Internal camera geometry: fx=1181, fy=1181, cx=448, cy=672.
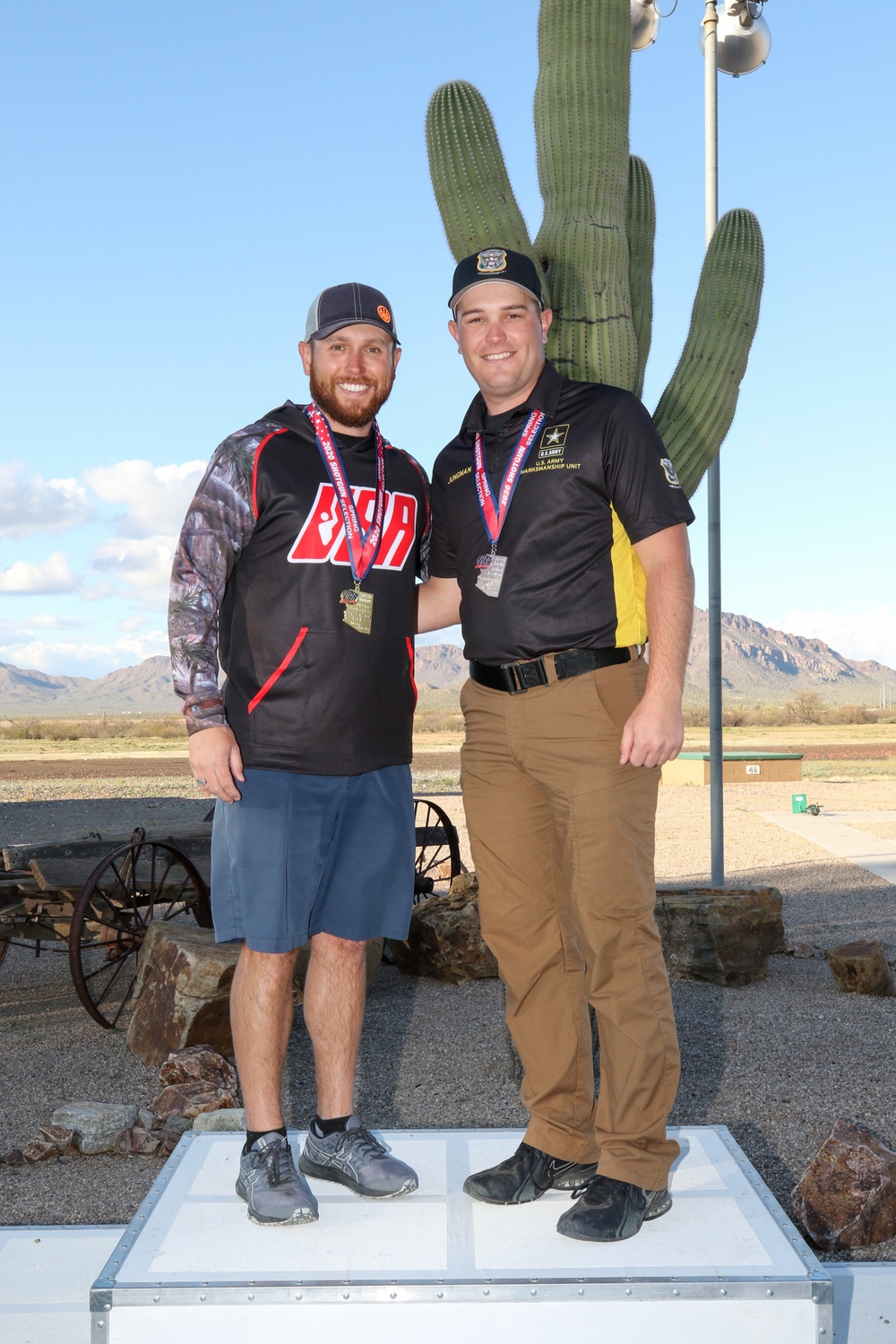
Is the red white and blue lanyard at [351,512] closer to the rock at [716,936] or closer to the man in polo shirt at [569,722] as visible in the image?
the man in polo shirt at [569,722]

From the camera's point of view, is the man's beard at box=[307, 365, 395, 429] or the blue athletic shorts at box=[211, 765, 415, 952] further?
the man's beard at box=[307, 365, 395, 429]

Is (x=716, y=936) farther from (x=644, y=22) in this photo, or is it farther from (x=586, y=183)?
(x=644, y=22)

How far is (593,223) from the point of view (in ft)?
17.6

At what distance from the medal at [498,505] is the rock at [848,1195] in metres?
2.23

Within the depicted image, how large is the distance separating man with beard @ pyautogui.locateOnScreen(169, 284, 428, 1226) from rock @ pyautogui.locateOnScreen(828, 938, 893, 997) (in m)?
4.56

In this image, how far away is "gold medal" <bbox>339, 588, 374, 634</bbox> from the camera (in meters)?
3.16

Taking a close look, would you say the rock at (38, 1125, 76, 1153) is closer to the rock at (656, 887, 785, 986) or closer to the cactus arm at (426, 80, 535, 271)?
the rock at (656, 887, 785, 986)

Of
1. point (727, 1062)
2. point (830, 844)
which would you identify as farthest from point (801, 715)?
point (727, 1062)

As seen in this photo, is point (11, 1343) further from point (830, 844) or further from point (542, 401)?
point (830, 844)

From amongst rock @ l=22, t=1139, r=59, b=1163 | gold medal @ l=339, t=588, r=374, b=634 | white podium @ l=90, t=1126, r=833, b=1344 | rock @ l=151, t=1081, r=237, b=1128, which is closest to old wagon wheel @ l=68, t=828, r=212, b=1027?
rock @ l=151, t=1081, r=237, b=1128

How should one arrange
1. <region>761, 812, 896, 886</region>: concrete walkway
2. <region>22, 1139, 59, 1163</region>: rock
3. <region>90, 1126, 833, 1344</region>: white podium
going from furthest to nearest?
<region>761, 812, 896, 886</region>: concrete walkway → <region>22, 1139, 59, 1163</region>: rock → <region>90, 1126, 833, 1344</region>: white podium

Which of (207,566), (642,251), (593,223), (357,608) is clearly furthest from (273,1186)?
(642,251)

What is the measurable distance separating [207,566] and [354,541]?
1.31 feet

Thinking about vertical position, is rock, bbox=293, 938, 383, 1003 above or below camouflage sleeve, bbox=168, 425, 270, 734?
below
